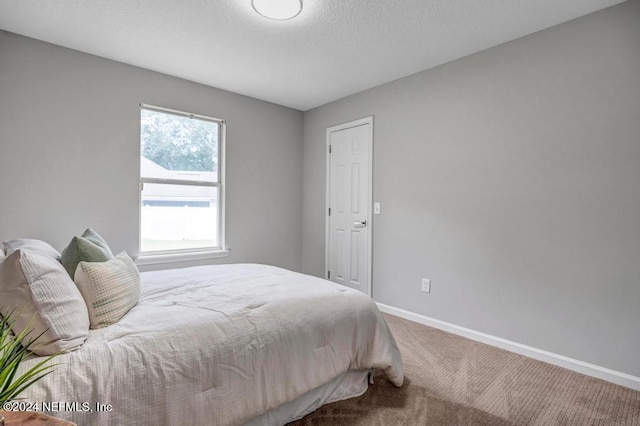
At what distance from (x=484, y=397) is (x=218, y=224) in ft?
9.83

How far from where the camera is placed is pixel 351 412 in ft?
5.66

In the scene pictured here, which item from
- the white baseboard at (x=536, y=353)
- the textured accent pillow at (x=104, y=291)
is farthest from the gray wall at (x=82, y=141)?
the white baseboard at (x=536, y=353)

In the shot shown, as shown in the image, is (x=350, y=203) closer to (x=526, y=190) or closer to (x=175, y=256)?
(x=526, y=190)

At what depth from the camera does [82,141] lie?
2.86 m

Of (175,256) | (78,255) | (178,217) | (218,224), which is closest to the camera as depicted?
(78,255)

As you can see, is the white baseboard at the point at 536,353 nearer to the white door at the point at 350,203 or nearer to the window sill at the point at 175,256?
the white door at the point at 350,203

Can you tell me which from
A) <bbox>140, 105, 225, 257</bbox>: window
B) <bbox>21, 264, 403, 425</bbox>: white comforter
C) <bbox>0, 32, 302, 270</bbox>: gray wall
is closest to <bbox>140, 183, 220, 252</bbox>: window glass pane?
<bbox>140, 105, 225, 257</bbox>: window

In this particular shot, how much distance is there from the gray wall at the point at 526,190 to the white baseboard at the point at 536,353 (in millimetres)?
46

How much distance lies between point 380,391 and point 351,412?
0.28m

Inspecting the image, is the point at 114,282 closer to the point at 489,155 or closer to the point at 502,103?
the point at 489,155

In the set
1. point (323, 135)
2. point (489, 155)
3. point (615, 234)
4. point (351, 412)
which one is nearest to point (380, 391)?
point (351, 412)

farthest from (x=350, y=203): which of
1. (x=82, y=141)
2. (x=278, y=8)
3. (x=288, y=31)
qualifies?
(x=82, y=141)

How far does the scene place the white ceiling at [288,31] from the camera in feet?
7.16

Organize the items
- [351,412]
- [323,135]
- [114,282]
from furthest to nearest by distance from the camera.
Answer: [323,135]
[351,412]
[114,282]
